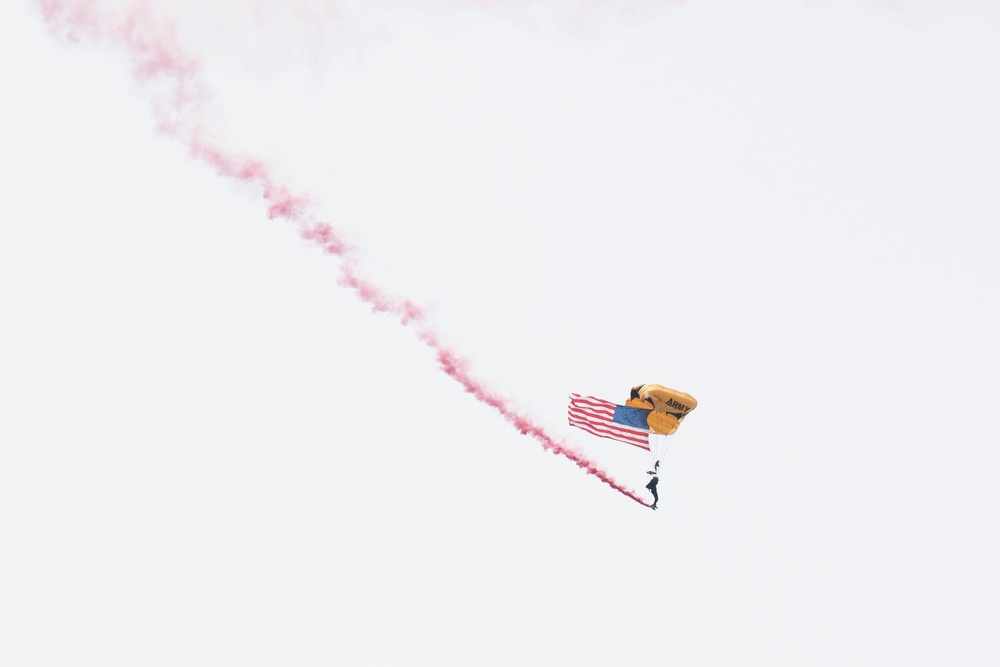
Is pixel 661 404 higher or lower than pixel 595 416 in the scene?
higher

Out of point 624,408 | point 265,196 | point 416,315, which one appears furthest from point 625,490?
point 265,196

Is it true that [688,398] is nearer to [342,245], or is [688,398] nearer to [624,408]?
[624,408]

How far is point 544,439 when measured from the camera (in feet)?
239

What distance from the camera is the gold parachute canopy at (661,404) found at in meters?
70.8

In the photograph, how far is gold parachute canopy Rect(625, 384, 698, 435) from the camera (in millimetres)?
70750

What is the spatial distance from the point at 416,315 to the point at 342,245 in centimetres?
363

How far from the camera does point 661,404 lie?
70812 mm

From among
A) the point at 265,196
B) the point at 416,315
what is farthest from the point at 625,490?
the point at 265,196

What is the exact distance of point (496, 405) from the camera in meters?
72.2

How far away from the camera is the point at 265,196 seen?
6706 cm

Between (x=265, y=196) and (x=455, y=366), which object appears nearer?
(x=265, y=196)

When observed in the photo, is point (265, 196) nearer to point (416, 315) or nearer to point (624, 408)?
point (416, 315)

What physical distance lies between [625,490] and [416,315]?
922 cm

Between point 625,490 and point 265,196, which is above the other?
point 265,196
